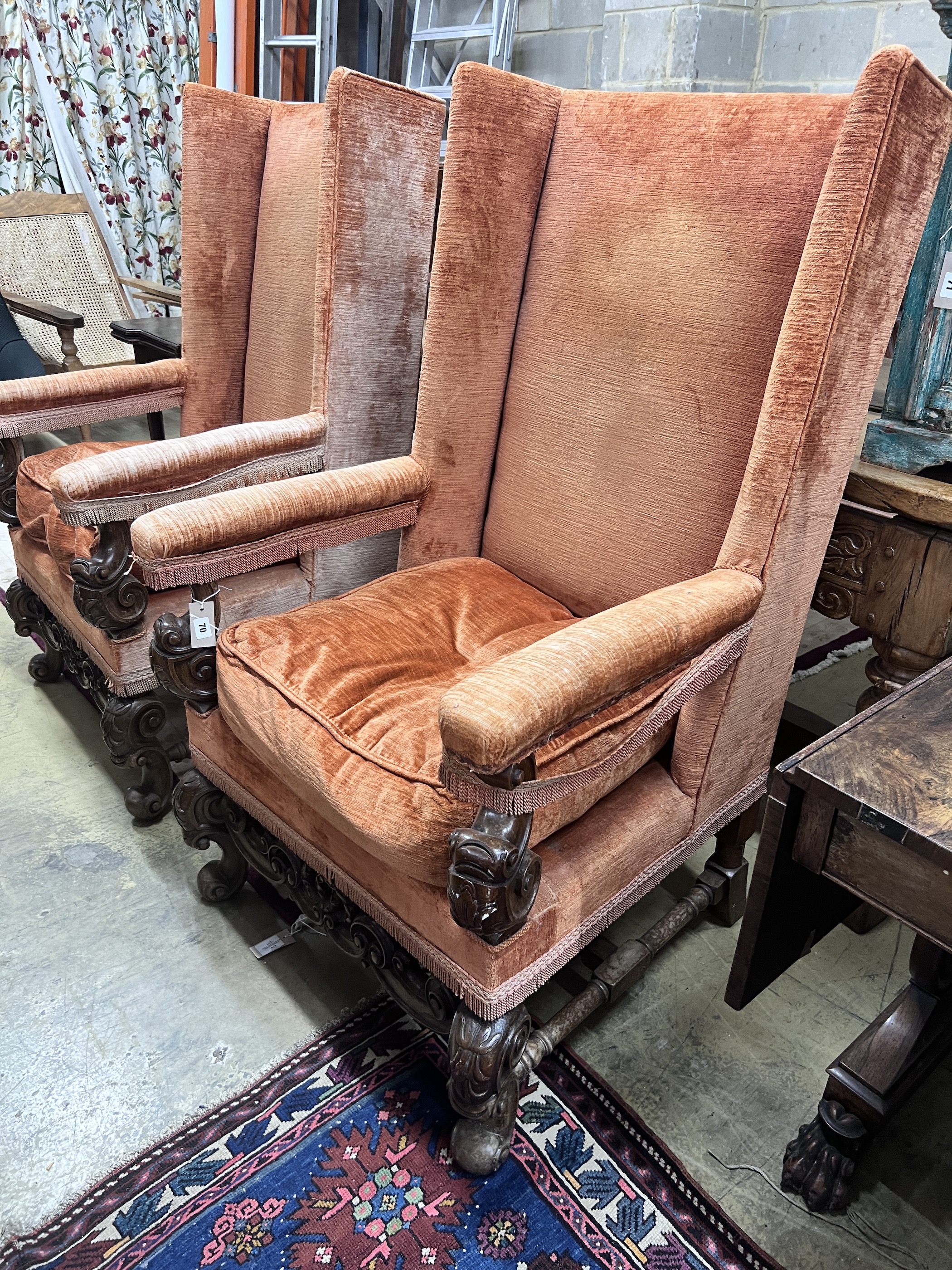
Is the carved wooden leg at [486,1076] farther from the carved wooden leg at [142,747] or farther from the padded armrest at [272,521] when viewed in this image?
the carved wooden leg at [142,747]

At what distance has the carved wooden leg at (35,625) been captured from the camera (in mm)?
1919

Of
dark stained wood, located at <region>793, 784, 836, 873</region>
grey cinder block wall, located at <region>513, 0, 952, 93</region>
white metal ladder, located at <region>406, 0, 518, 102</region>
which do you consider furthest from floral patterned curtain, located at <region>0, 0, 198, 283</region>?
dark stained wood, located at <region>793, 784, 836, 873</region>

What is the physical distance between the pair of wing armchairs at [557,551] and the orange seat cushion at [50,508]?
0.88 ft

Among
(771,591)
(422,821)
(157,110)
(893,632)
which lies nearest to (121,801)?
(422,821)

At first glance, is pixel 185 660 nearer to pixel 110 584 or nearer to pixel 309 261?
pixel 110 584

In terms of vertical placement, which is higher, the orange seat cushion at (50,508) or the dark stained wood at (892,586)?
the dark stained wood at (892,586)

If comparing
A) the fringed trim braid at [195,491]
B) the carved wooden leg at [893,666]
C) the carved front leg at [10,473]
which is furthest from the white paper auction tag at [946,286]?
the carved front leg at [10,473]

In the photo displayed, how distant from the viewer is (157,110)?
3.95 meters

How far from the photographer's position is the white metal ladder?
306 centimetres

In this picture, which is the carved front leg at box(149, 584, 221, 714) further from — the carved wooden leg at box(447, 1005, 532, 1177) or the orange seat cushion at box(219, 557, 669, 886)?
the carved wooden leg at box(447, 1005, 532, 1177)

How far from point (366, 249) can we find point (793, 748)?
47.1 inches

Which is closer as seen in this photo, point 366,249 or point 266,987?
point 266,987

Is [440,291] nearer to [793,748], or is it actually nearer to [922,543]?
[922,543]

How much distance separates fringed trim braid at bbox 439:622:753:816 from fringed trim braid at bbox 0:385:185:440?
1.38 metres
